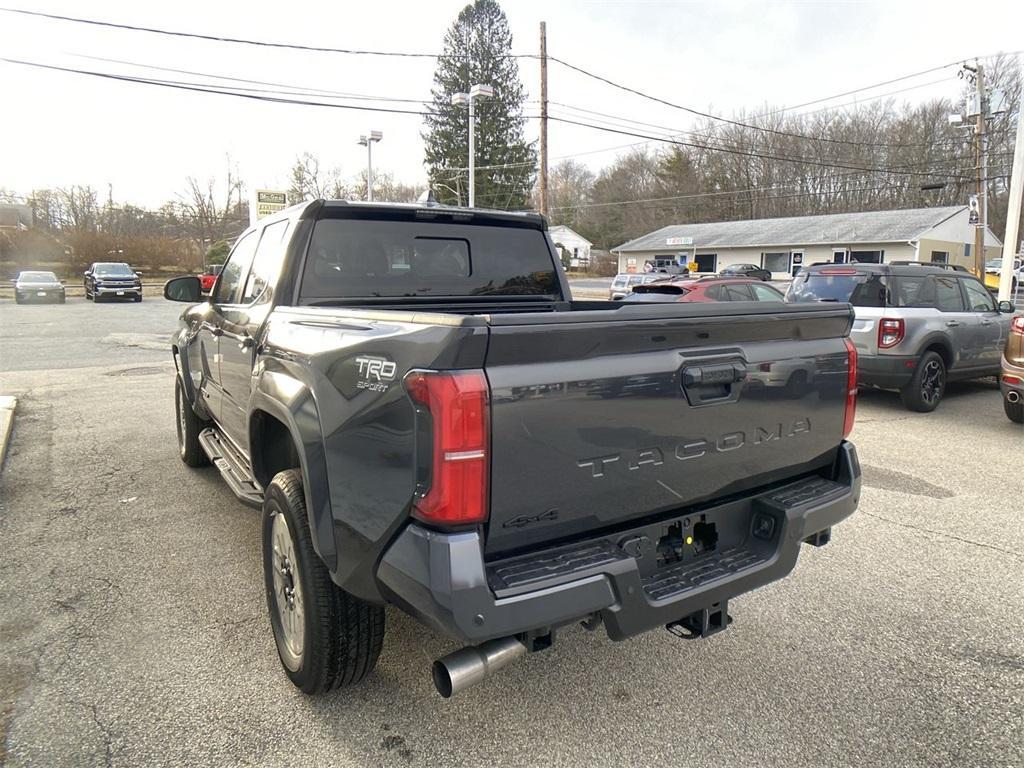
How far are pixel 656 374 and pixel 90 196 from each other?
241 ft

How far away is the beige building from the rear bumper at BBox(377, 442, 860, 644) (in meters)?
41.3

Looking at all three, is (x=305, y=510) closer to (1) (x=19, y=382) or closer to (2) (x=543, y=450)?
(2) (x=543, y=450)

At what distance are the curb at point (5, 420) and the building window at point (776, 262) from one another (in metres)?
44.6

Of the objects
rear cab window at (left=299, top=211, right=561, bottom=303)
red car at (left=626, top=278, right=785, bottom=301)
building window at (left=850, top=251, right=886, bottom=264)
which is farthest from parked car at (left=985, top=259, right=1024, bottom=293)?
rear cab window at (left=299, top=211, right=561, bottom=303)

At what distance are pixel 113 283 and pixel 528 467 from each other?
34.1 meters

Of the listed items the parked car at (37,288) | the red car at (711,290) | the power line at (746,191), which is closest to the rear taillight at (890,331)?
the red car at (711,290)

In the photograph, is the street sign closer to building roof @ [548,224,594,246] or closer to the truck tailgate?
the truck tailgate

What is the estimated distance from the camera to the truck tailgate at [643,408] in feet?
6.74

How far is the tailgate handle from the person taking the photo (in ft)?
7.86

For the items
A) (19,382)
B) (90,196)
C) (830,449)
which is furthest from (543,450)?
(90,196)

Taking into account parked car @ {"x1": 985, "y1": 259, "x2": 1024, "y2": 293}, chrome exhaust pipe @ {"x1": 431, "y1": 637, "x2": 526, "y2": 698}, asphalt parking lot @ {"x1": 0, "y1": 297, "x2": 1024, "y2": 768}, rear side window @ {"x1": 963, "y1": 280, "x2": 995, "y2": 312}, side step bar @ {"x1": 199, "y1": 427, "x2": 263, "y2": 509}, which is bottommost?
asphalt parking lot @ {"x1": 0, "y1": 297, "x2": 1024, "y2": 768}

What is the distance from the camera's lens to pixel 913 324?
333 inches

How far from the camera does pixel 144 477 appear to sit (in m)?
5.77

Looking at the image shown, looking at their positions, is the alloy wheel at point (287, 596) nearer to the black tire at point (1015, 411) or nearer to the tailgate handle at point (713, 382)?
the tailgate handle at point (713, 382)
